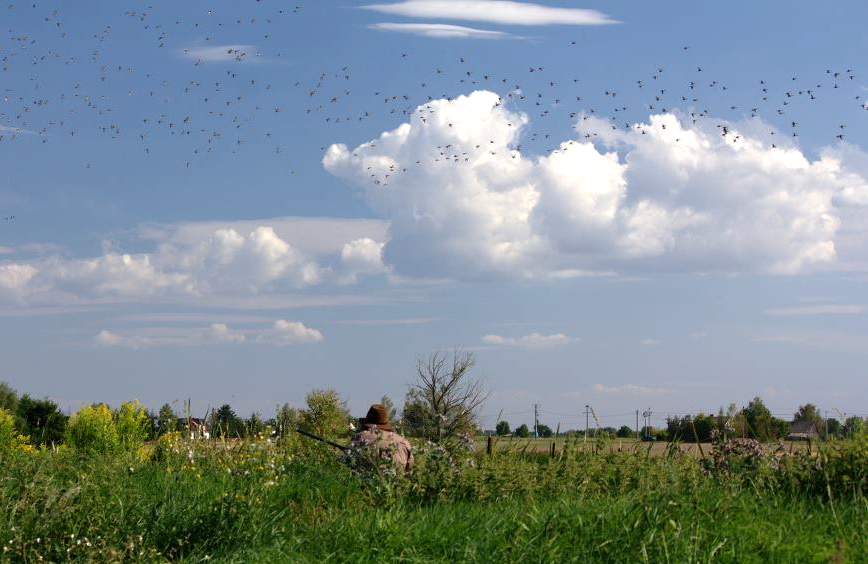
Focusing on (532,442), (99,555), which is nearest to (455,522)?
(99,555)

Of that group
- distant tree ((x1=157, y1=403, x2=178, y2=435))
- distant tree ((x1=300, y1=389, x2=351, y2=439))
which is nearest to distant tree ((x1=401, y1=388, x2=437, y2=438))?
distant tree ((x1=300, y1=389, x2=351, y2=439))

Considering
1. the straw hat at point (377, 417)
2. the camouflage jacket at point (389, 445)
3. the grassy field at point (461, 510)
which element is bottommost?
the grassy field at point (461, 510)

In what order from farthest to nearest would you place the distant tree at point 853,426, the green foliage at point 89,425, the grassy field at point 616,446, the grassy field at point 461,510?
the green foliage at point 89,425, the grassy field at point 616,446, the distant tree at point 853,426, the grassy field at point 461,510

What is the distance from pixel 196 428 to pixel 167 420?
1150 millimetres

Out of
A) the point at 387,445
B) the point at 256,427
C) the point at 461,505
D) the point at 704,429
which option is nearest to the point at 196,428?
the point at 256,427

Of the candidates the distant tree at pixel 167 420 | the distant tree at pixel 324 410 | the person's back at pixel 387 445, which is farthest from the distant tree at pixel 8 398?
the person's back at pixel 387 445

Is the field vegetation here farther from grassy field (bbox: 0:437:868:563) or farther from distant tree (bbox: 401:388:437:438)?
distant tree (bbox: 401:388:437:438)

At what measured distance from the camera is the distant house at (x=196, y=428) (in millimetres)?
13666

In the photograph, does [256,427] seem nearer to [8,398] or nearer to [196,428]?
[196,428]

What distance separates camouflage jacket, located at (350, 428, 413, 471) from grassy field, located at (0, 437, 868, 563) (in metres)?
0.22

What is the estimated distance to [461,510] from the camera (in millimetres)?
8359

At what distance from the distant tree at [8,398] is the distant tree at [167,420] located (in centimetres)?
2351

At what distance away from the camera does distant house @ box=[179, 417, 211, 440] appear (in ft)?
44.8

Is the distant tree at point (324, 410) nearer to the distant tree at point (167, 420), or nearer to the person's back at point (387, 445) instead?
the distant tree at point (167, 420)
